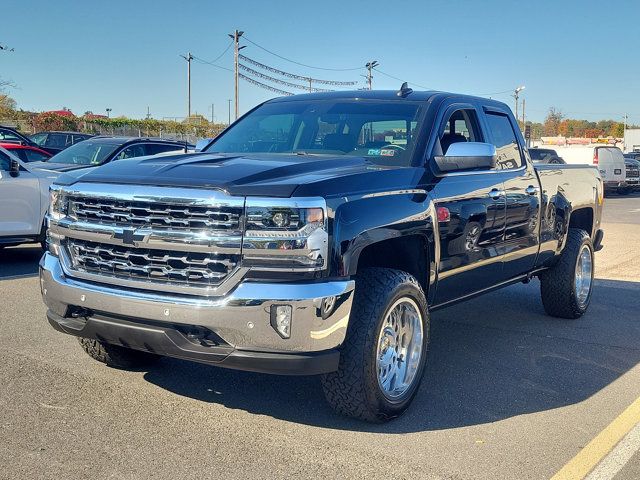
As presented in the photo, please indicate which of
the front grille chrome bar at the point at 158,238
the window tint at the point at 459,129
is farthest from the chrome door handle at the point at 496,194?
the front grille chrome bar at the point at 158,238

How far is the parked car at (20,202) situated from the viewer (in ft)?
31.4

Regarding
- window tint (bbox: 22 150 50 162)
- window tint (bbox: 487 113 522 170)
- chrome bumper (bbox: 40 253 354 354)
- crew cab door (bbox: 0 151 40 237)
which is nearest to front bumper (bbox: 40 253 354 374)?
chrome bumper (bbox: 40 253 354 354)

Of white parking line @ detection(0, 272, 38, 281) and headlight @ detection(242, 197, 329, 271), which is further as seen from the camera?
white parking line @ detection(0, 272, 38, 281)

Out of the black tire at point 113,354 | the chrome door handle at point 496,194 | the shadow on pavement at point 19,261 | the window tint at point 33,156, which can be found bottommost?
the shadow on pavement at point 19,261

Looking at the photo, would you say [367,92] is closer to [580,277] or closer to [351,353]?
[351,353]

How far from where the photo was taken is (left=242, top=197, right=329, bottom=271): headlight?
376 centimetres

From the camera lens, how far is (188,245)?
3.84 m

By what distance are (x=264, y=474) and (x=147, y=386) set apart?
1528 millimetres

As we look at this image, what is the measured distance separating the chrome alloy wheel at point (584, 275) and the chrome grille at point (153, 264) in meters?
4.70

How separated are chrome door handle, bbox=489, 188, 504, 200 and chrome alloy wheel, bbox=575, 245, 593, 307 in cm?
207

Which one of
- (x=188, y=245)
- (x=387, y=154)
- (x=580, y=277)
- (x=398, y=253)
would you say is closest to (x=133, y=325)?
(x=188, y=245)

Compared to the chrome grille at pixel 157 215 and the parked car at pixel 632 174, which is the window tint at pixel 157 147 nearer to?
the chrome grille at pixel 157 215

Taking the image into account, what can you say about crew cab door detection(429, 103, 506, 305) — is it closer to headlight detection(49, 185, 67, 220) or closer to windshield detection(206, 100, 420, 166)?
windshield detection(206, 100, 420, 166)

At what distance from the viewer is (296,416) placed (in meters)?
4.42
